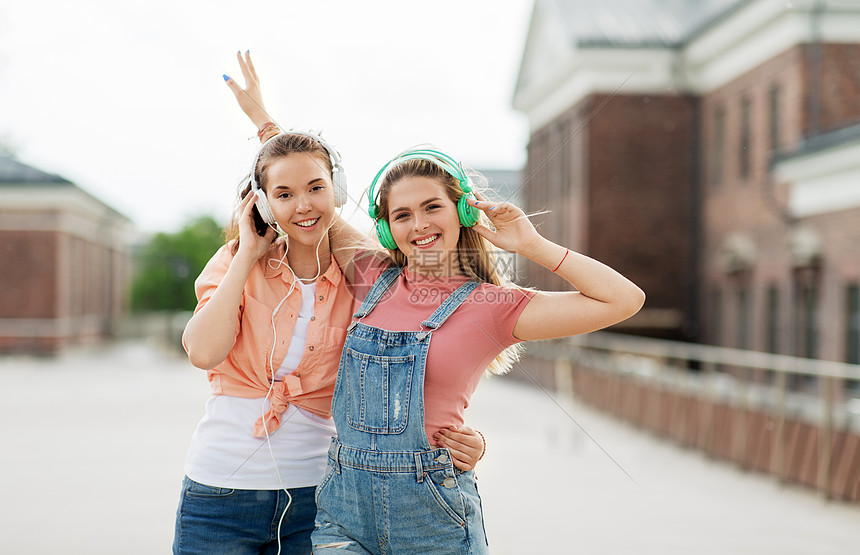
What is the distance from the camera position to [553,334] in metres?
1.63

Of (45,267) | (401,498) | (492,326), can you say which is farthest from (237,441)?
(45,267)

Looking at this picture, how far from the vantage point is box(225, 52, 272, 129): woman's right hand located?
6.70ft

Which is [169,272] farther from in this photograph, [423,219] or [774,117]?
[423,219]

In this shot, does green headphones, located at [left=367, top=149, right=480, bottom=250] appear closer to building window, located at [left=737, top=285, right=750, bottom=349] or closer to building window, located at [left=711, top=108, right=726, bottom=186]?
building window, located at [left=737, top=285, right=750, bottom=349]

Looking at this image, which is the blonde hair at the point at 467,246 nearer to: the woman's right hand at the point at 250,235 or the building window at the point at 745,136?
the woman's right hand at the point at 250,235

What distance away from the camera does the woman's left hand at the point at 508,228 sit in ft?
5.30

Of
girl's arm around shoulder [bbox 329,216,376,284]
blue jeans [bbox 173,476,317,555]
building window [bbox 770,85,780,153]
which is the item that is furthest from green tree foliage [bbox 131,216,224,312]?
blue jeans [bbox 173,476,317,555]

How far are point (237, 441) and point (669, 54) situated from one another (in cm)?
1267

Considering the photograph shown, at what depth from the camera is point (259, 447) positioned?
5.73ft

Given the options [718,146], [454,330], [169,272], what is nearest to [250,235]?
A: [454,330]

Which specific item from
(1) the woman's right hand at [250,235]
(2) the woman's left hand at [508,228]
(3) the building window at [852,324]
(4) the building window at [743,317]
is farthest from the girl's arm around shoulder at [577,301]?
(4) the building window at [743,317]

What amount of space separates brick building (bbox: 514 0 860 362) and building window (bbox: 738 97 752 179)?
3 centimetres

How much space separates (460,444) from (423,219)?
43 centimetres

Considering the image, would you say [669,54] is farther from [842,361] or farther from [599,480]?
[599,480]
